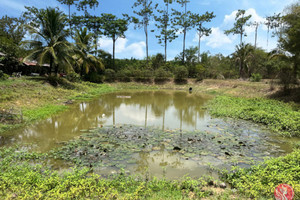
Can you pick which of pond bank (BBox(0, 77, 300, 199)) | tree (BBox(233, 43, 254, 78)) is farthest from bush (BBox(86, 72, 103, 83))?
pond bank (BBox(0, 77, 300, 199))

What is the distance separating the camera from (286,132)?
24.1ft

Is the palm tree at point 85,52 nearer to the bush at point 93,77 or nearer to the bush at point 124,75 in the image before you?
the bush at point 93,77

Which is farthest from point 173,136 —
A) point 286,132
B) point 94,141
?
point 286,132

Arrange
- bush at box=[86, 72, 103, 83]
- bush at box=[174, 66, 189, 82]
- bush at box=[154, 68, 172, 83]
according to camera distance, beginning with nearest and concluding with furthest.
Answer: bush at box=[86, 72, 103, 83] → bush at box=[174, 66, 189, 82] → bush at box=[154, 68, 172, 83]

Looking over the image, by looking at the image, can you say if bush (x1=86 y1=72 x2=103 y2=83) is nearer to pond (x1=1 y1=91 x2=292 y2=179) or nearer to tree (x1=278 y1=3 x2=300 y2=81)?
pond (x1=1 y1=91 x2=292 y2=179)

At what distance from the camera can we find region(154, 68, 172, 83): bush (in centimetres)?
2839

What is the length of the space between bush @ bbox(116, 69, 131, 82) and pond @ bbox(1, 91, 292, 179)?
64.1 feet

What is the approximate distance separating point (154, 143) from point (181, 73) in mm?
22838

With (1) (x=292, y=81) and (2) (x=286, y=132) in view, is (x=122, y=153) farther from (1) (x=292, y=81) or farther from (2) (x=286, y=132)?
(1) (x=292, y=81)

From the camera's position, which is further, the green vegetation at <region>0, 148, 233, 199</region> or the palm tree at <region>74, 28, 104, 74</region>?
the palm tree at <region>74, 28, 104, 74</region>

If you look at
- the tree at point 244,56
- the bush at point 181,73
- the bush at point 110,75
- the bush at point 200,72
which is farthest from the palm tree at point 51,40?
the tree at point 244,56

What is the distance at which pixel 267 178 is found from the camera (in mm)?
3773

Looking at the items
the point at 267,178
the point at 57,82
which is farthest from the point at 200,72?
the point at 267,178

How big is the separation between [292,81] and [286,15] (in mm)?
4727
